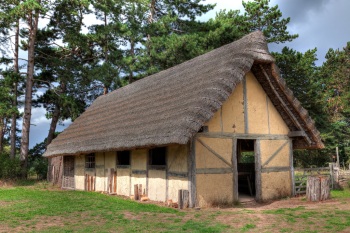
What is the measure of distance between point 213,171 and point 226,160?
742mm

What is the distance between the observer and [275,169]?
13594 mm

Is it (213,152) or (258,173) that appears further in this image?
(258,173)

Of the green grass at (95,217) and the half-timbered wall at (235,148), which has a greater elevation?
the half-timbered wall at (235,148)

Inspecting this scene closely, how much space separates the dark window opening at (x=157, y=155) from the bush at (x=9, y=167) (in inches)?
499

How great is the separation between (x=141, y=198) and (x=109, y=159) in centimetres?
363

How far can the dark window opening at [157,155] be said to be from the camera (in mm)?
13398

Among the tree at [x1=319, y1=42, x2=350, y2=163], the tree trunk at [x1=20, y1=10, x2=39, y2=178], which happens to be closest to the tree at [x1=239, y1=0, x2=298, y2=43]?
the tree at [x1=319, y1=42, x2=350, y2=163]

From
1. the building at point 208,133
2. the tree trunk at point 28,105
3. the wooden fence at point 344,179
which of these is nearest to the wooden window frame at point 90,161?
the building at point 208,133

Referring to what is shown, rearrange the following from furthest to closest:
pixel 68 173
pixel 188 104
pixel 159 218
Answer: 1. pixel 68 173
2. pixel 188 104
3. pixel 159 218

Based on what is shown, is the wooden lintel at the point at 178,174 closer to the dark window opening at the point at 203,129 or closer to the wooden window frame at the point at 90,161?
the dark window opening at the point at 203,129

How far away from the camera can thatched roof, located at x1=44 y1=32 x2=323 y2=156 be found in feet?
35.5

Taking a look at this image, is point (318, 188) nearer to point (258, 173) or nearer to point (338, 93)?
point (258, 173)

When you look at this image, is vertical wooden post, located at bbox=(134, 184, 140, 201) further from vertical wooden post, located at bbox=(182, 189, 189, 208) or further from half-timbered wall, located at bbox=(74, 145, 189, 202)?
vertical wooden post, located at bbox=(182, 189, 189, 208)

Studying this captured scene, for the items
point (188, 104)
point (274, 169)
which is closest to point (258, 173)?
point (274, 169)
